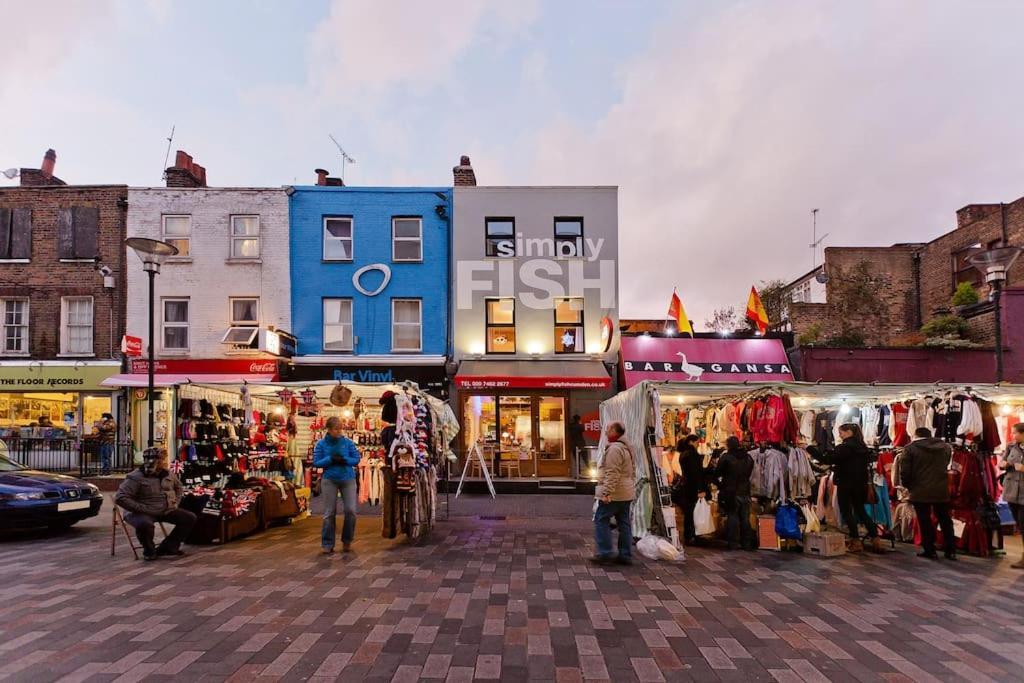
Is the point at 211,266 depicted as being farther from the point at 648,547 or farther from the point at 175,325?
the point at 648,547

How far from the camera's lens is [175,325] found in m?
18.2

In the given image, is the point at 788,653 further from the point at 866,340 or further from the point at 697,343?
the point at 866,340

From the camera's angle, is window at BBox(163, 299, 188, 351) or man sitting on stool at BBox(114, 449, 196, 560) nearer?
man sitting on stool at BBox(114, 449, 196, 560)

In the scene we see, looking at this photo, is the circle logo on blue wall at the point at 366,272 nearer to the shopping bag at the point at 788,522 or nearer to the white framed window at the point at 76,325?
the white framed window at the point at 76,325

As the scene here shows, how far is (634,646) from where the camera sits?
4.84m

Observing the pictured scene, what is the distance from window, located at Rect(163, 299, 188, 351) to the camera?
59.5ft

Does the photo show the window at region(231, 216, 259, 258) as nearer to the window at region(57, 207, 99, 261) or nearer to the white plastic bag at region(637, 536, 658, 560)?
the window at region(57, 207, 99, 261)

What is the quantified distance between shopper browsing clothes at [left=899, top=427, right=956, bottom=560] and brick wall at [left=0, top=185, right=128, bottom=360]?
65.7 ft

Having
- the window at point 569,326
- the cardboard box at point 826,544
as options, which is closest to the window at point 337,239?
the window at point 569,326

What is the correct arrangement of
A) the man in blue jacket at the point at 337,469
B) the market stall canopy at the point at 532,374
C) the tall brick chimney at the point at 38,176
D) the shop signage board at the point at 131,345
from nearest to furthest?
1. the man in blue jacket at the point at 337,469
2. the shop signage board at the point at 131,345
3. the market stall canopy at the point at 532,374
4. the tall brick chimney at the point at 38,176

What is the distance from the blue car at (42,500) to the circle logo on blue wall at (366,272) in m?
9.30

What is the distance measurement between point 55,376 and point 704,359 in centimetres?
1971

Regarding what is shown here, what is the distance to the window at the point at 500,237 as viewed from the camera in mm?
18594

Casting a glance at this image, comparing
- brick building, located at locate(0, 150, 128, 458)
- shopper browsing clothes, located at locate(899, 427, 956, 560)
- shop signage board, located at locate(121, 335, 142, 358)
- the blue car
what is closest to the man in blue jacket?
the blue car
